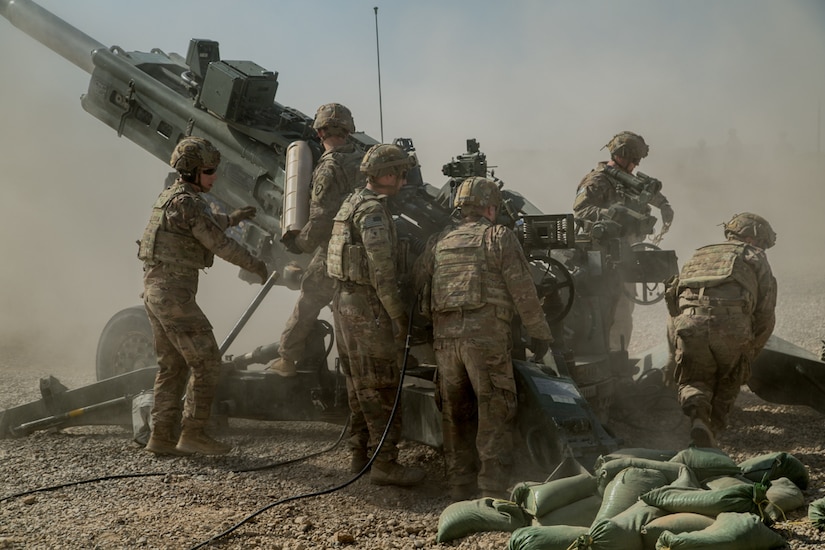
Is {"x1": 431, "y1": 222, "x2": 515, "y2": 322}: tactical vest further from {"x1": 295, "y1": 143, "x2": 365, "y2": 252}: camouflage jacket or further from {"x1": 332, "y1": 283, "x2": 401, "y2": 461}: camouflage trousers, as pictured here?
{"x1": 295, "y1": 143, "x2": 365, "y2": 252}: camouflage jacket

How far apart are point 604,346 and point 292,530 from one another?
3.21m

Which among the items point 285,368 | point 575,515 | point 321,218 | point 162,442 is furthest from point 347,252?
point 575,515

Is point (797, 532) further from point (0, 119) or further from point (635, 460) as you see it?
point (0, 119)

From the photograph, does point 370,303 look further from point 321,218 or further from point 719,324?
point 719,324

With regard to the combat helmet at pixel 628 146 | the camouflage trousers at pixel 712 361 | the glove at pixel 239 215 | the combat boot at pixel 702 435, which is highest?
the combat helmet at pixel 628 146

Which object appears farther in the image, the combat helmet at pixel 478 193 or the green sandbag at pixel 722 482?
the combat helmet at pixel 478 193

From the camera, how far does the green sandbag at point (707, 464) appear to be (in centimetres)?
534

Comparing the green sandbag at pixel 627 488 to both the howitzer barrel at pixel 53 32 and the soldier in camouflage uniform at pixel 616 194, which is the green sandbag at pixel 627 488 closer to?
the soldier in camouflage uniform at pixel 616 194

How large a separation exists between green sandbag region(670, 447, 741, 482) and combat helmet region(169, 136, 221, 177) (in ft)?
12.0

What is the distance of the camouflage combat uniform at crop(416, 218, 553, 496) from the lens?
616 centimetres

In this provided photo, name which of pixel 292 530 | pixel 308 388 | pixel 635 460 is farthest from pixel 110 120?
pixel 635 460

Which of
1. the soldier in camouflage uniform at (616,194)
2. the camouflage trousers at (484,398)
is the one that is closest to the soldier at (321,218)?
the camouflage trousers at (484,398)

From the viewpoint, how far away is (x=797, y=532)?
478 cm

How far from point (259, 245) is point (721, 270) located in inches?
146
